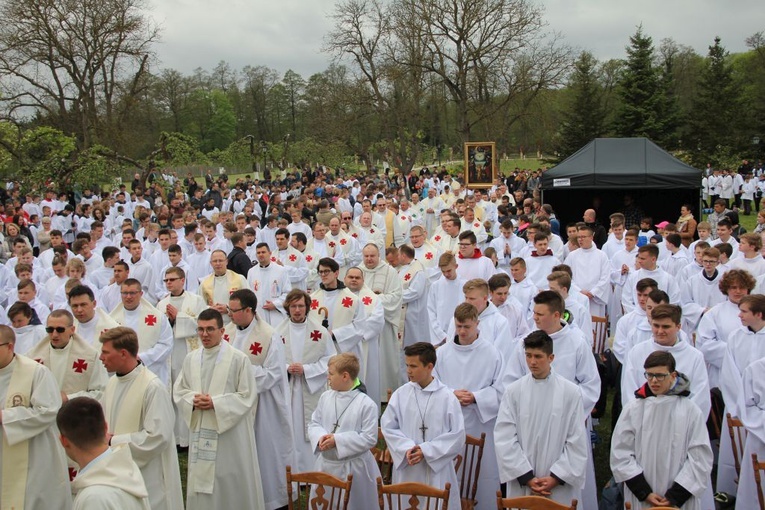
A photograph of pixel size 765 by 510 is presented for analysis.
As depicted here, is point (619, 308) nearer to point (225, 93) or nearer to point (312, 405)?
point (312, 405)

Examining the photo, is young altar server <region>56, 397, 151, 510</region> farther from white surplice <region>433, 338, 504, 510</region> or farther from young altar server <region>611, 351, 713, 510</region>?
young altar server <region>611, 351, 713, 510</region>

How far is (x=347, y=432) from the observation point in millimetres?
5320

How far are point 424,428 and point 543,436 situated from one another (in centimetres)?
87

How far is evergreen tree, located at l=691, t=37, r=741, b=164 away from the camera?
135ft

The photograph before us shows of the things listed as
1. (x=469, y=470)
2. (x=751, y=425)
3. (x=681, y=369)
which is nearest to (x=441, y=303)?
(x=469, y=470)

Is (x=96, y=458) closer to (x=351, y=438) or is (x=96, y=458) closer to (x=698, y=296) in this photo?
(x=351, y=438)

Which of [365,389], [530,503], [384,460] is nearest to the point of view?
[530,503]

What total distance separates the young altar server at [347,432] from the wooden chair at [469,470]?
0.69 metres

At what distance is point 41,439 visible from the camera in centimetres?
555

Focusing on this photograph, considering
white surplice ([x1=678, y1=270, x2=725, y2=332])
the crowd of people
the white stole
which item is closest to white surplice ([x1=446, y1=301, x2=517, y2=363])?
the crowd of people

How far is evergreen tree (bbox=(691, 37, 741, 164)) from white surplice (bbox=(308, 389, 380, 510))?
131 feet

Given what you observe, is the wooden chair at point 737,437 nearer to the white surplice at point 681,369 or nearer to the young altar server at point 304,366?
the white surplice at point 681,369

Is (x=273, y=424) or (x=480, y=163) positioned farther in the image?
(x=480, y=163)

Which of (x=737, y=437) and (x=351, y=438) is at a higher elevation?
(x=351, y=438)
